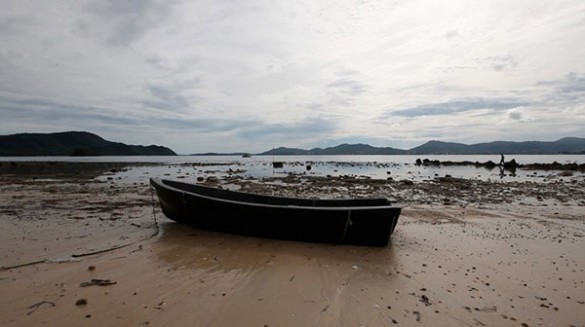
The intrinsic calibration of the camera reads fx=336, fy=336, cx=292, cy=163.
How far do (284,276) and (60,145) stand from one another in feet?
667

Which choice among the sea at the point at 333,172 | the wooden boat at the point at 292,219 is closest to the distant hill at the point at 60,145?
the sea at the point at 333,172

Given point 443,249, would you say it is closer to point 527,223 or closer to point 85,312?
point 527,223

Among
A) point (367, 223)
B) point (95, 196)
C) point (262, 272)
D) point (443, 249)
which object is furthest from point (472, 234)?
point (95, 196)

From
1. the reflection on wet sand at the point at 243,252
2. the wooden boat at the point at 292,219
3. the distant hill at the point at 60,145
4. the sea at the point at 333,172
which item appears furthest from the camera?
the distant hill at the point at 60,145

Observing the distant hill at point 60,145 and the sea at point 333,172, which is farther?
the distant hill at point 60,145

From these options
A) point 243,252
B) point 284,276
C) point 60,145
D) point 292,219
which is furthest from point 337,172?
point 60,145

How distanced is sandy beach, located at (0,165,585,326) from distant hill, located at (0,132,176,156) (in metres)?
156

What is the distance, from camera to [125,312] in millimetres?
4059

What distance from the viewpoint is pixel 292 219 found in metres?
7.62

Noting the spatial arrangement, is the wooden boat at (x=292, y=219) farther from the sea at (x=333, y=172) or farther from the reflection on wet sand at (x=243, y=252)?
the sea at (x=333, y=172)

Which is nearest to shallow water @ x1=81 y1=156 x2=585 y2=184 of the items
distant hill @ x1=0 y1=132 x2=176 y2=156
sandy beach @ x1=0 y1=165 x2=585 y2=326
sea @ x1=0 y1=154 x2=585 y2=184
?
sea @ x1=0 y1=154 x2=585 y2=184

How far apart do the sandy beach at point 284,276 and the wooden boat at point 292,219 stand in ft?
0.86

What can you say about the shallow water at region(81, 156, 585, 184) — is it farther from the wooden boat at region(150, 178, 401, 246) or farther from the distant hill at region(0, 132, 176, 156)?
the distant hill at region(0, 132, 176, 156)

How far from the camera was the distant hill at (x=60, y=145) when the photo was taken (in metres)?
156
